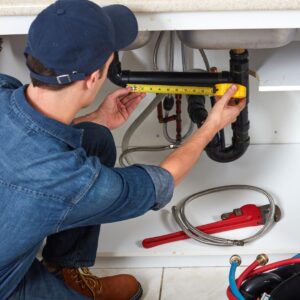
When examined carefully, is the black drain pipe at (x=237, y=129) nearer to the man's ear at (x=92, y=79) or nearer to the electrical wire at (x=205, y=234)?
the electrical wire at (x=205, y=234)

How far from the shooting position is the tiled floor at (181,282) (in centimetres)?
121

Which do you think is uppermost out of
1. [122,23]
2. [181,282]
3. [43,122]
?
[122,23]

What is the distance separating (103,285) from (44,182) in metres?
0.56

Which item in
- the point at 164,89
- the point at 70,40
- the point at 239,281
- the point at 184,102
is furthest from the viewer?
the point at 184,102

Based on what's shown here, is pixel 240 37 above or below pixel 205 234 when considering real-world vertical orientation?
above

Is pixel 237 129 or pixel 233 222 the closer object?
pixel 237 129

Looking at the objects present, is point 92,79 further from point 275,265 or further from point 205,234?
point 205,234

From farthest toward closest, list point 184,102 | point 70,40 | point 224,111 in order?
1. point 184,102
2. point 224,111
3. point 70,40

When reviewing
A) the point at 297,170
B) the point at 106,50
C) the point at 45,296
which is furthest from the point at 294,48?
the point at 45,296

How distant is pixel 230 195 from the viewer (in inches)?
56.8

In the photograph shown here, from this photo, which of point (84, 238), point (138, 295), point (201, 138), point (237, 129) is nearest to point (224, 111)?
point (201, 138)

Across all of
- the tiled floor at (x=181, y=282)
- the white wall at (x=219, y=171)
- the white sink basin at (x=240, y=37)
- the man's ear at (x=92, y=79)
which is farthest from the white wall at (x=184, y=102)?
the man's ear at (x=92, y=79)

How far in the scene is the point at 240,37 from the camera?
3.15 feet

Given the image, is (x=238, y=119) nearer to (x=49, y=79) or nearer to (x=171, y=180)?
(x=171, y=180)
